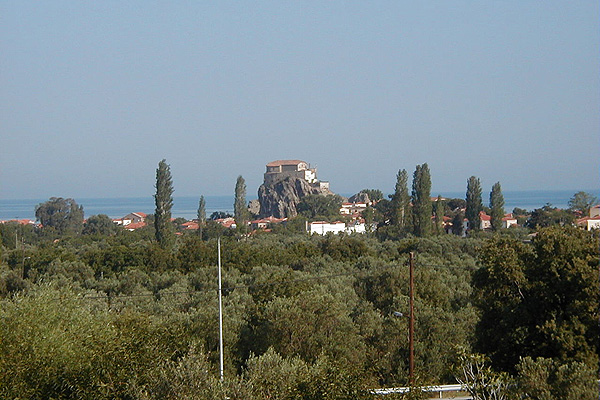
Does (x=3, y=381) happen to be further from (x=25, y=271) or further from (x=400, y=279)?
(x=25, y=271)

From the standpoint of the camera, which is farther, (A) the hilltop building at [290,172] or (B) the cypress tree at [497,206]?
(A) the hilltop building at [290,172]

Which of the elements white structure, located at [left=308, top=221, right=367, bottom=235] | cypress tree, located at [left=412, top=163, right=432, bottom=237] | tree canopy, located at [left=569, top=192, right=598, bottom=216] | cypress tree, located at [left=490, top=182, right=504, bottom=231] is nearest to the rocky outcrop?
white structure, located at [left=308, top=221, right=367, bottom=235]

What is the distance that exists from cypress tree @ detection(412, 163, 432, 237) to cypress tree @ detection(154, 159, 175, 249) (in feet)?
54.5

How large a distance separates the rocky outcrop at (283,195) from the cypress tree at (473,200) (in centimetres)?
6773

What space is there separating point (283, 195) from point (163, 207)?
79.0 meters

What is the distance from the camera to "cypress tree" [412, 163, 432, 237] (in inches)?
1923

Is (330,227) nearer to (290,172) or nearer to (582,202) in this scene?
(582,202)

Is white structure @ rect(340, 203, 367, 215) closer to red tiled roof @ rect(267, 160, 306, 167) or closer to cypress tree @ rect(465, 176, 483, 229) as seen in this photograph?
red tiled roof @ rect(267, 160, 306, 167)

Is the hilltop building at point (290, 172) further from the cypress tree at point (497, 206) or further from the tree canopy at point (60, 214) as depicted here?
the cypress tree at point (497, 206)

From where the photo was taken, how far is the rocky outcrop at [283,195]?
408 feet

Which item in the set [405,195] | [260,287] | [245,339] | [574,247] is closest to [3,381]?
[245,339]

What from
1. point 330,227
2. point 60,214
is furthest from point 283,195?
point 330,227

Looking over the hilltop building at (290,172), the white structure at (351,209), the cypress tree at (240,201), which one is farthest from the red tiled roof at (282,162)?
the cypress tree at (240,201)

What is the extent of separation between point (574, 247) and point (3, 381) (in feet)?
37.1
